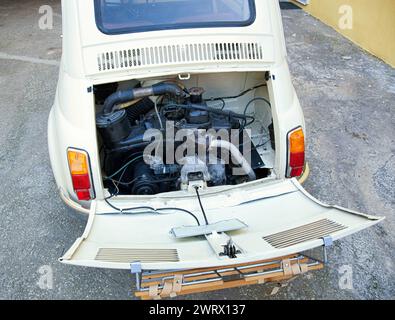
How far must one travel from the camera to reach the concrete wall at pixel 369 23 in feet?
18.9

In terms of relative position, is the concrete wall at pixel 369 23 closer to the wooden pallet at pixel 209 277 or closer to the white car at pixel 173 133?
the white car at pixel 173 133

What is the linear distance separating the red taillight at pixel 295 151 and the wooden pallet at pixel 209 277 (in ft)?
2.58

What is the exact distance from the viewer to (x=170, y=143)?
2.54 metres

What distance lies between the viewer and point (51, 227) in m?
2.98

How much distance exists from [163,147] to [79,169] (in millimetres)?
604

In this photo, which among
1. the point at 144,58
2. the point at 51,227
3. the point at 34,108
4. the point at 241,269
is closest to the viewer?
the point at 241,269

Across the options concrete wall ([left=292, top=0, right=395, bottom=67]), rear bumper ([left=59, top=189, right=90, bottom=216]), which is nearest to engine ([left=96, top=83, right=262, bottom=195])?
rear bumper ([left=59, top=189, right=90, bottom=216])

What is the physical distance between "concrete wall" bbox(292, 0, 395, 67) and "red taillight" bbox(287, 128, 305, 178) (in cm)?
438

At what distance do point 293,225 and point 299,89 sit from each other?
12.3ft

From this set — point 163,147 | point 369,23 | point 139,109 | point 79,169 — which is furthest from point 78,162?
point 369,23

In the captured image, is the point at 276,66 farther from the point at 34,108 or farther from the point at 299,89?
the point at 34,108

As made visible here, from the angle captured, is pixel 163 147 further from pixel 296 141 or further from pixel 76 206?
pixel 296 141

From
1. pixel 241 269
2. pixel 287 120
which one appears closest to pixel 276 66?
pixel 287 120

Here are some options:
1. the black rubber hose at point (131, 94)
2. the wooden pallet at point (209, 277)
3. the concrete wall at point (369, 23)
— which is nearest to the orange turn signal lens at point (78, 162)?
the black rubber hose at point (131, 94)
